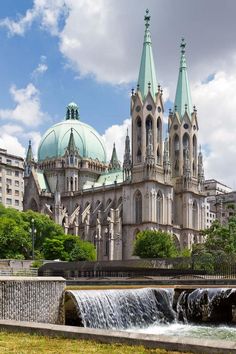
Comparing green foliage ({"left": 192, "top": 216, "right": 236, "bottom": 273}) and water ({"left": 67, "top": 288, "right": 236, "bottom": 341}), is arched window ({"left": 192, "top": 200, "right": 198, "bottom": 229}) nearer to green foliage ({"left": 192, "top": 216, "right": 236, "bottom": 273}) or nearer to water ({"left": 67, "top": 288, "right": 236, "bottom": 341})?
green foliage ({"left": 192, "top": 216, "right": 236, "bottom": 273})

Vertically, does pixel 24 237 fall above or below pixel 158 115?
below

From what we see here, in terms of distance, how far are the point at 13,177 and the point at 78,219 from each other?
1946 centimetres

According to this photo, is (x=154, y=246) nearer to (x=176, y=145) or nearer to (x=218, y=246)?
(x=218, y=246)

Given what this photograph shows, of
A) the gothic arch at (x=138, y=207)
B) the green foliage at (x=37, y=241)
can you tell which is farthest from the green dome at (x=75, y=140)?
the green foliage at (x=37, y=241)

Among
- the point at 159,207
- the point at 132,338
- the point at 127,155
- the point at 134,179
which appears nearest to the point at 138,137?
the point at 127,155

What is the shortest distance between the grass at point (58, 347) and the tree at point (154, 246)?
254 feet

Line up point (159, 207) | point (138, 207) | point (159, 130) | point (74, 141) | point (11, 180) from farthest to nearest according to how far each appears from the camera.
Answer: point (74, 141) < point (11, 180) < point (159, 130) < point (159, 207) < point (138, 207)

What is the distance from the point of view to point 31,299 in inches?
850

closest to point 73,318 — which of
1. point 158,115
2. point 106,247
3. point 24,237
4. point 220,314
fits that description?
point 220,314

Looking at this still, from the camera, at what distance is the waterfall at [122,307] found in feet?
79.8

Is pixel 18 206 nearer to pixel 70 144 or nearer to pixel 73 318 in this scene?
pixel 70 144

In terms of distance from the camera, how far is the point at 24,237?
81938mm

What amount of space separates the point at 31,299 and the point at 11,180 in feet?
359

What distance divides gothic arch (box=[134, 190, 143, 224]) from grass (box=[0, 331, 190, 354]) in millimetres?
93691
